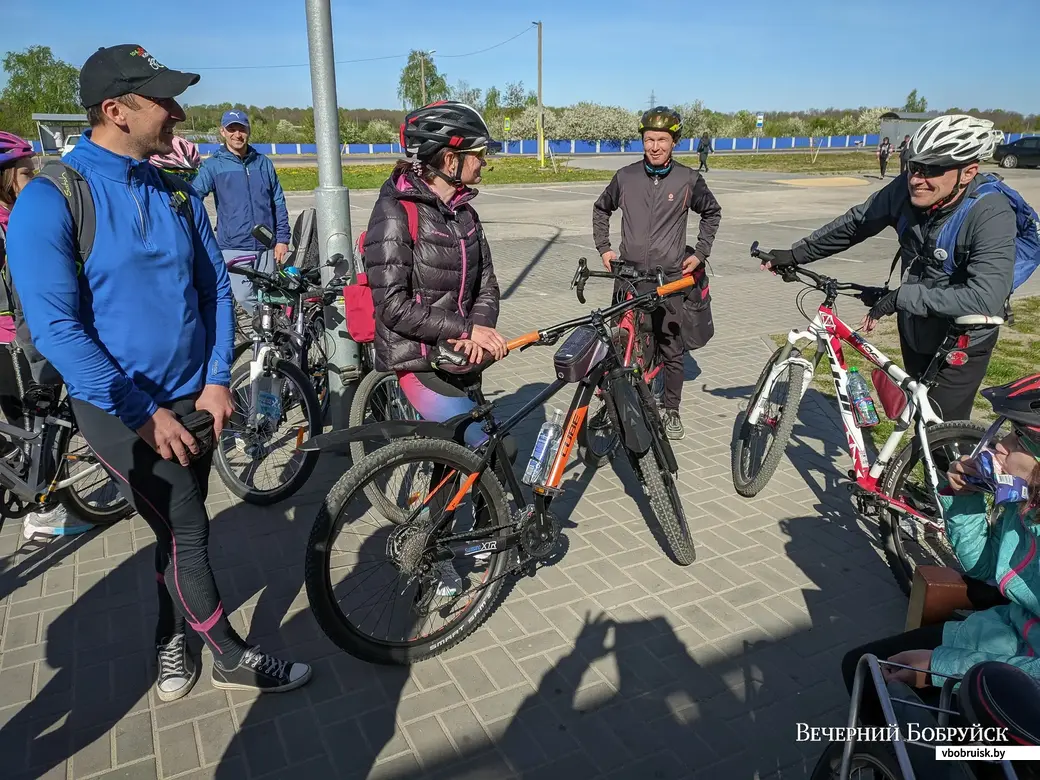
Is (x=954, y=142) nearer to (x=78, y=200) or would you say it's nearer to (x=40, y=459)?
(x=78, y=200)

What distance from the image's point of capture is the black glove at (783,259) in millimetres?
4160

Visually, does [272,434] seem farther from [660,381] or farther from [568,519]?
[660,381]

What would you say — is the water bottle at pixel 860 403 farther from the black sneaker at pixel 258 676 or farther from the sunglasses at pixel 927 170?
the black sneaker at pixel 258 676

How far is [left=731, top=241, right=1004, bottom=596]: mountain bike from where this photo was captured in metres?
3.50

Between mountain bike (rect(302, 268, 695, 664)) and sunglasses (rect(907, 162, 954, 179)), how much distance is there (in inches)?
44.9

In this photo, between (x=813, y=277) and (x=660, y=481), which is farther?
(x=813, y=277)

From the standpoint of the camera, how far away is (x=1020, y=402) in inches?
80.0

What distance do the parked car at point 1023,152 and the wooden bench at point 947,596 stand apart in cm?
4175

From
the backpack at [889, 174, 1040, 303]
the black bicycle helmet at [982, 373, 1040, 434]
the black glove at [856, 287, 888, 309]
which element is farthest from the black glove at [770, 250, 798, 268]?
the black bicycle helmet at [982, 373, 1040, 434]

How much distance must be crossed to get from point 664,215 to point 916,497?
8.27 ft

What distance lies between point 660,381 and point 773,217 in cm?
1499

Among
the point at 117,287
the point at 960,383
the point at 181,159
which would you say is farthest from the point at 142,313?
the point at 960,383

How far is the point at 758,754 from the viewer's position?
261 cm

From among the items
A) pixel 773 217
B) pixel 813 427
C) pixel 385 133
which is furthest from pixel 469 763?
pixel 385 133
